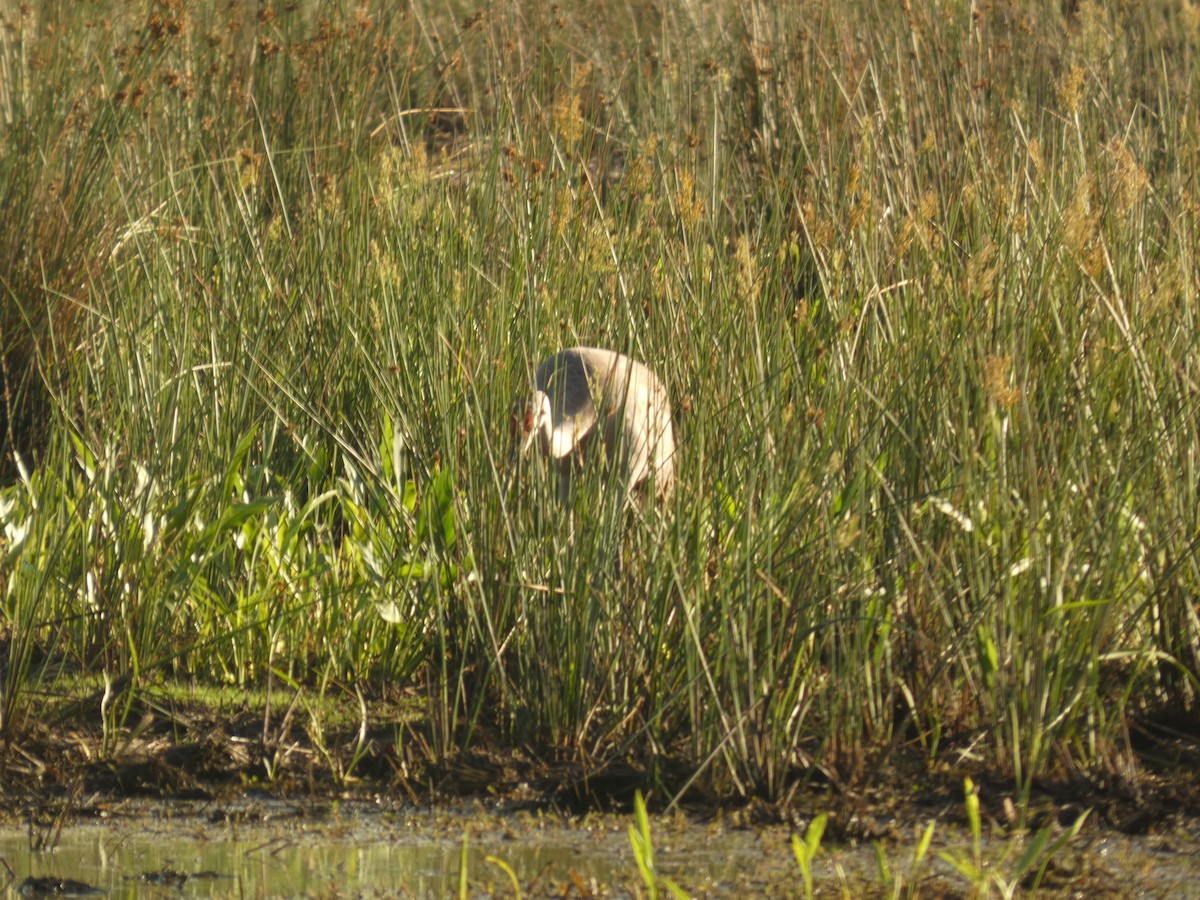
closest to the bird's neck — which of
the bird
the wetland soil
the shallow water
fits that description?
the bird

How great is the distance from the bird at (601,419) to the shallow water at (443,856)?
577 mm

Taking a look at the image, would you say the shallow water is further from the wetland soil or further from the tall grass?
the tall grass

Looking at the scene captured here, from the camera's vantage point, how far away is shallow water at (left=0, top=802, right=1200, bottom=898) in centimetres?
224

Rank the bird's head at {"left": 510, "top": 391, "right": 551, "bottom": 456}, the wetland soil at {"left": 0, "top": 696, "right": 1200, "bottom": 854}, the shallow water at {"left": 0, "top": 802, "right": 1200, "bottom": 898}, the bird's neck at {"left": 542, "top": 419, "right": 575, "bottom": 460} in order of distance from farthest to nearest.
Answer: the bird's neck at {"left": 542, "top": 419, "right": 575, "bottom": 460}
the bird's head at {"left": 510, "top": 391, "right": 551, "bottom": 456}
the wetland soil at {"left": 0, "top": 696, "right": 1200, "bottom": 854}
the shallow water at {"left": 0, "top": 802, "right": 1200, "bottom": 898}

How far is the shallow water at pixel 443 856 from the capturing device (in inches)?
88.2

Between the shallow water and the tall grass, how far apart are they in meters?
0.15

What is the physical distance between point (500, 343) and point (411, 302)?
65cm

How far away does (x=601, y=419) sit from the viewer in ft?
8.89

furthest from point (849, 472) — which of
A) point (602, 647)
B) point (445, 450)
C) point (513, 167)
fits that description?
point (513, 167)

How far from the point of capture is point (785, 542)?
263 centimetres

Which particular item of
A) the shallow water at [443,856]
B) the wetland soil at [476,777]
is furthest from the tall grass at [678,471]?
the shallow water at [443,856]

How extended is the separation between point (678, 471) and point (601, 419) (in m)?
0.17

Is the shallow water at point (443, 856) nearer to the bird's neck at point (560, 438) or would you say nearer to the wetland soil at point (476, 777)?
the wetland soil at point (476, 777)

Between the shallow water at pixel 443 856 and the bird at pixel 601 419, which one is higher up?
the bird at pixel 601 419
